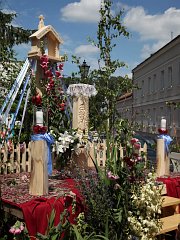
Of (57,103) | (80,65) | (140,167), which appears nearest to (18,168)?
(57,103)

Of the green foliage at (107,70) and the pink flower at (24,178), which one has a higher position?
the green foliage at (107,70)

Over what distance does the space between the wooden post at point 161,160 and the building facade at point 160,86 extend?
1678 cm

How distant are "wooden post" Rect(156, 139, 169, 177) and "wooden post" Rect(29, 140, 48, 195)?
222cm

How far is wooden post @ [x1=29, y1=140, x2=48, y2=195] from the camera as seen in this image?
376cm

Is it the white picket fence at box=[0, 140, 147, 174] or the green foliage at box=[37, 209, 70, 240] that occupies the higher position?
the white picket fence at box=[0, 140, 147, 174]

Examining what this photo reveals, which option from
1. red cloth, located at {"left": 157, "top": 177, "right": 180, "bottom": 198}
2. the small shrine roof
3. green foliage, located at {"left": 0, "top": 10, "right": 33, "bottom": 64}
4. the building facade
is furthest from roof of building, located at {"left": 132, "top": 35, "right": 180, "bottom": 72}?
red cloth, located at {"left": 157, "top": 177, "right": 180, "bottom": 198}

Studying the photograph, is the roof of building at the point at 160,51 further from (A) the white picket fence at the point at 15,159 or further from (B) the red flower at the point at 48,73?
(B) the red flower at the point at 48,73

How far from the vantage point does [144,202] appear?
3.46m

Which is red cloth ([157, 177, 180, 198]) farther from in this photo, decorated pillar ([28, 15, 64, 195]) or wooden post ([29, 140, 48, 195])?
wooden post ([29, 140, 48, 195])

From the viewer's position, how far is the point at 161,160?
539 cm

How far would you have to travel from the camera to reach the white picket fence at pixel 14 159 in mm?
6027

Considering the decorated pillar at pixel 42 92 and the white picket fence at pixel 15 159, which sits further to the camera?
the white picket fence at pixel 15 159

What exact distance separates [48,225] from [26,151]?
10.7ft

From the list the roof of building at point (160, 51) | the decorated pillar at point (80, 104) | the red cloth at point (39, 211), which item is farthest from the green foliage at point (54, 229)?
the roof of building at point (160, 51)
